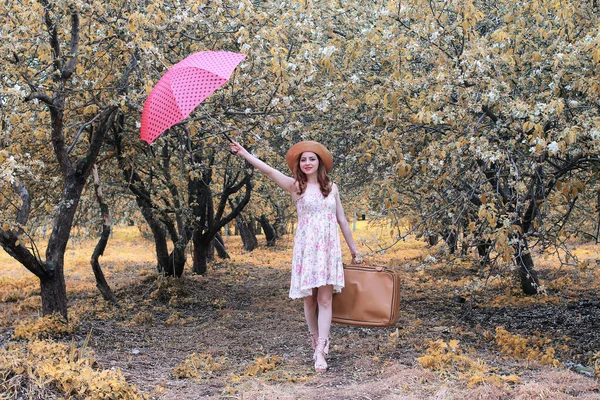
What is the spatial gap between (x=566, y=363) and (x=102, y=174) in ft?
24.9

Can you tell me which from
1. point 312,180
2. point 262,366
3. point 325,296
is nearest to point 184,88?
point 312,180

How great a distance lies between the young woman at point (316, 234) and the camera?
5.36 meters

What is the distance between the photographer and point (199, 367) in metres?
5.84

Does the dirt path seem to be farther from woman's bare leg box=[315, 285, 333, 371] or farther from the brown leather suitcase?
the brown leather suitcase

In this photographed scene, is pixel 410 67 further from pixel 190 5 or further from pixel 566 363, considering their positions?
pixel 566 363

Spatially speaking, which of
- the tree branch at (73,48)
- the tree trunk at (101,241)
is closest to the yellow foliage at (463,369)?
the tree branch at (73,48)

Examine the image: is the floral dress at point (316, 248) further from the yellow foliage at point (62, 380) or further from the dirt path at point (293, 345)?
the yellow foliage at point (62, 380)

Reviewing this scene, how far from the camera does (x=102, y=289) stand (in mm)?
9812

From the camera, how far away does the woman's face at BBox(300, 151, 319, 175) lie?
18.0ft

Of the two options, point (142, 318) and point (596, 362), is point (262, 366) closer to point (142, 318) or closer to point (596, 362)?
point (596, 362)

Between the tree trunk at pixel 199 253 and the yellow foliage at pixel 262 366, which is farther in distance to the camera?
the tree trunk at pixel 199 253

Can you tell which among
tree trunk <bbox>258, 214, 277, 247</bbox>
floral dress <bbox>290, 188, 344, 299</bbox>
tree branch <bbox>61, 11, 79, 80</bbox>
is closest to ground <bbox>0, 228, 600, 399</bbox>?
floral dress <bbox>290, 188, 344, 299</bbox>

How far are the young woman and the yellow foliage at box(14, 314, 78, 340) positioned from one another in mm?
2853

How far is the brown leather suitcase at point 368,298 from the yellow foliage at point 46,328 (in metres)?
3.09
